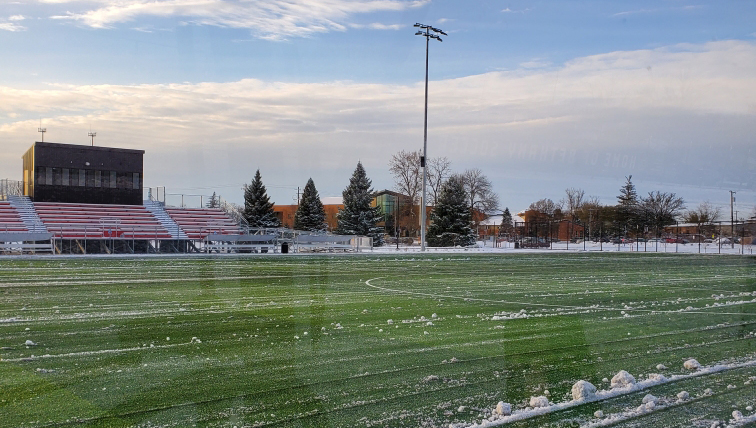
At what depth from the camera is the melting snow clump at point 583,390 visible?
19.2 ft

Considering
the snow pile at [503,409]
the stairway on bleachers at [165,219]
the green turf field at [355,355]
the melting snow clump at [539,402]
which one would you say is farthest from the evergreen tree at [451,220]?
the snow pile at [503,409]

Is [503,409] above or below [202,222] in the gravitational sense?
below

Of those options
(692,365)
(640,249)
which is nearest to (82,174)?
(640,249)

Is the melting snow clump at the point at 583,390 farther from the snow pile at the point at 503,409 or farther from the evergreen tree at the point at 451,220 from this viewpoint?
the evergreen tree at the point at 451,220

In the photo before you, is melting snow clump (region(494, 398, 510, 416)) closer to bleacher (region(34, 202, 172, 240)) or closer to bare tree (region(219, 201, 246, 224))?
bleacher (region(34, 202, 172, 240))

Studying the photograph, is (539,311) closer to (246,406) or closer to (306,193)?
(246,406)

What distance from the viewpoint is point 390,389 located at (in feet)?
19.9

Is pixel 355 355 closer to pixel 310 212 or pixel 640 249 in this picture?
pixel 640 249

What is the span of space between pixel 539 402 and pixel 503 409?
15.2 inches

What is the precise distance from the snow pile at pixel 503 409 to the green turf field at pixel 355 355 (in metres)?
0.11

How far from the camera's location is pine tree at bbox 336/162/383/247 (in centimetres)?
6725

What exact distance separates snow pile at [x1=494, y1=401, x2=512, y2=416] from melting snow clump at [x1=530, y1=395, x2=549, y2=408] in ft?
0.77

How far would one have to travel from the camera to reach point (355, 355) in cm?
751

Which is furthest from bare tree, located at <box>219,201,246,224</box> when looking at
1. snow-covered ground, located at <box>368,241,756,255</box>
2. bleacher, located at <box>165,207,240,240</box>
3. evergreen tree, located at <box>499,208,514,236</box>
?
evergreen tree, located at <box>499,208,514,236</box>
